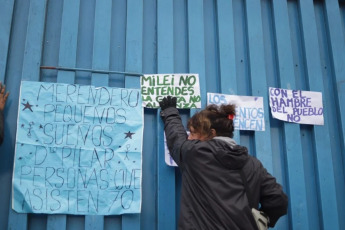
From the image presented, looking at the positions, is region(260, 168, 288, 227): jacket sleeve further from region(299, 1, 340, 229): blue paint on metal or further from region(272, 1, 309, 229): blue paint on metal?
region(299, 1, 340, 229): blue paint on metal

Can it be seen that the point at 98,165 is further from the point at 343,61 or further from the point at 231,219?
the point at 343,61

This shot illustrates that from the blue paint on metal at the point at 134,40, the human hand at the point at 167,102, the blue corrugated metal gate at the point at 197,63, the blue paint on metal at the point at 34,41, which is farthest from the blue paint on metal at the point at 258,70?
the blue paint on metal at the point at 34,41

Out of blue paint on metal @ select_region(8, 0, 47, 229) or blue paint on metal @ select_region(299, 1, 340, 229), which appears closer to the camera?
blue paint on metal @ select_region(8, 0, 47, 229)

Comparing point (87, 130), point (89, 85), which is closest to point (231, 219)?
point (87, 130)

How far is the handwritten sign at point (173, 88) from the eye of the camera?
127 inches

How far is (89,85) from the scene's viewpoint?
3123 mm

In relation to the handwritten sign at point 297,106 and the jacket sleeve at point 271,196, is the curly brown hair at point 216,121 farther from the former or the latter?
the handwritten sign at point 297,106

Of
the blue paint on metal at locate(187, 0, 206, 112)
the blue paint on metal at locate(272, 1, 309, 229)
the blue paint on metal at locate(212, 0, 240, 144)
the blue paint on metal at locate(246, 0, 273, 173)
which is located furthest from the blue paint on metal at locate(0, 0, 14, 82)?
the blue paint on metal at locate(272, 1, 309, 229)

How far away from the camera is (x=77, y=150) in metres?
2.94

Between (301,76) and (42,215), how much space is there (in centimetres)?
285

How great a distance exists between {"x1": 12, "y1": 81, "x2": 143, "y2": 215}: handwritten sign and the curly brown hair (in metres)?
0.69

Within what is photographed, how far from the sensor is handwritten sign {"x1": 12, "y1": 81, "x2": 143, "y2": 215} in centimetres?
282

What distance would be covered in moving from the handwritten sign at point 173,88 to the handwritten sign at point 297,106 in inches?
31.4

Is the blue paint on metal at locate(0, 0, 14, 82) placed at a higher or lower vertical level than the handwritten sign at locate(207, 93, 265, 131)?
higher
